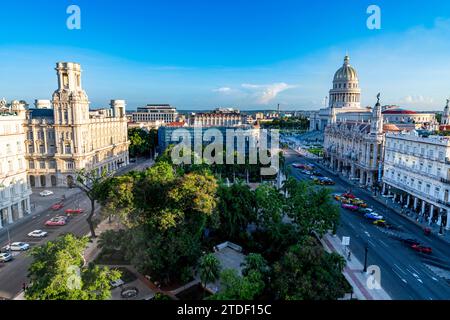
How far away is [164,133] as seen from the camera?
107 metres

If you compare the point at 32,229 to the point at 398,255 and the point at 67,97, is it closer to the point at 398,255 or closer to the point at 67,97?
the point at 67,97

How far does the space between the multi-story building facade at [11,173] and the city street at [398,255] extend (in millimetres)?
45516

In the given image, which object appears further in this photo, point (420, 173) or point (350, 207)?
point (350, 207)

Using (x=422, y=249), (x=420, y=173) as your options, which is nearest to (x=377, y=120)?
(x=420, y=173)

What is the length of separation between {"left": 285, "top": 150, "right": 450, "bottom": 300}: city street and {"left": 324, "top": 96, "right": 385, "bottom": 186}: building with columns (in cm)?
1501

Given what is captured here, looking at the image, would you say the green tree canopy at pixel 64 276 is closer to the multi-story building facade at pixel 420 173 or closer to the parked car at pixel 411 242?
the parked car at pixel 411 242

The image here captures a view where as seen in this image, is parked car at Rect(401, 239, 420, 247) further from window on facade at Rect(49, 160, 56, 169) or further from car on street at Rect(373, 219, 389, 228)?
window on facade at Rect(49, 160, 56, 169)

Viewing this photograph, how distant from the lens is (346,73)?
163000 mm

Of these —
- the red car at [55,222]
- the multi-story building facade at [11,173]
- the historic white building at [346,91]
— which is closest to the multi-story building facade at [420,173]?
the red car at [55,222]

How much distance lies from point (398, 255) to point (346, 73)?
146177 millimetres

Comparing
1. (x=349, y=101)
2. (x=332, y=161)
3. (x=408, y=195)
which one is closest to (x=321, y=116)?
(x=349, y=101)
